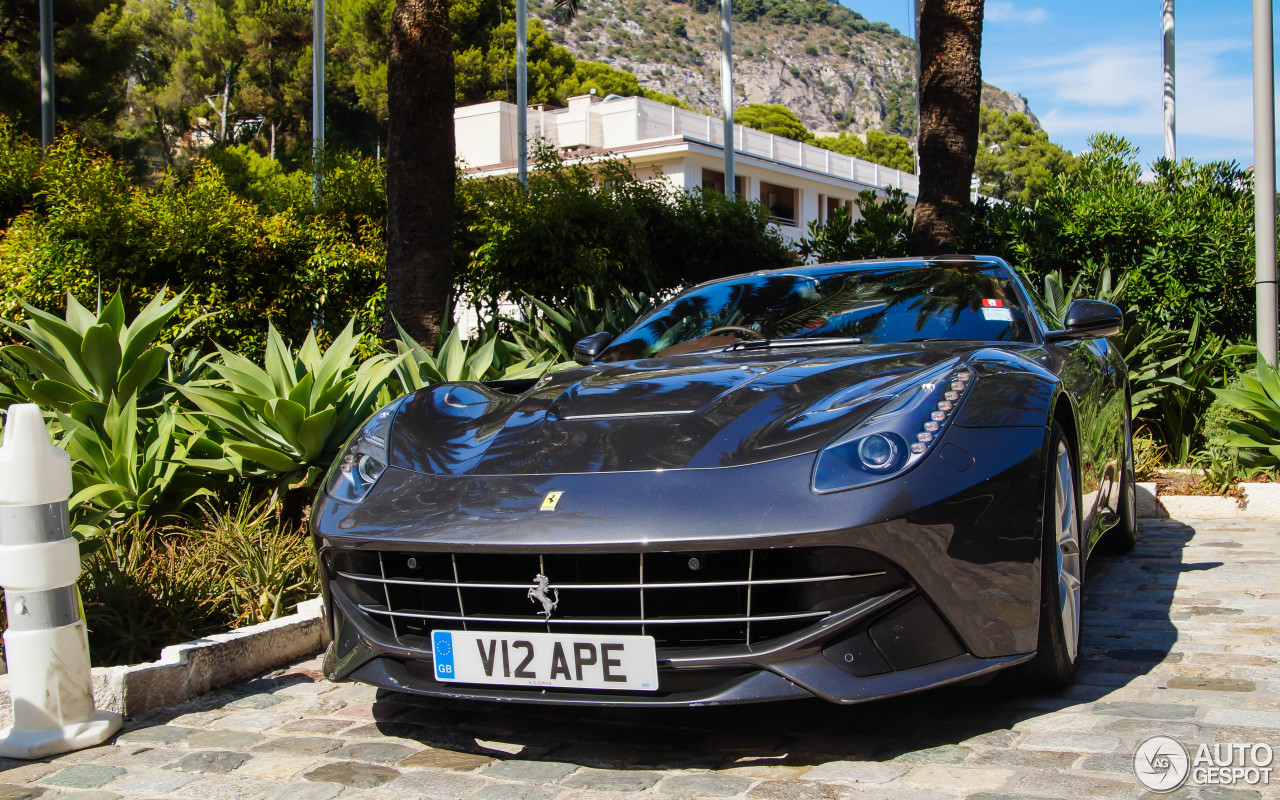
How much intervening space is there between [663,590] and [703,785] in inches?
17.6

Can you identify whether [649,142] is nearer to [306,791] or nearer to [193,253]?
[193,253]

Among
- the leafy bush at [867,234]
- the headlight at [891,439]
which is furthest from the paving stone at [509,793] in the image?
the leafy bush at [867,234]

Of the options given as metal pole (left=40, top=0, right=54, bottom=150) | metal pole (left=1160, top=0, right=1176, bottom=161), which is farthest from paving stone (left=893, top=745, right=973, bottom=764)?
metal pole (left=40, top=0, right=54, bottom=150)

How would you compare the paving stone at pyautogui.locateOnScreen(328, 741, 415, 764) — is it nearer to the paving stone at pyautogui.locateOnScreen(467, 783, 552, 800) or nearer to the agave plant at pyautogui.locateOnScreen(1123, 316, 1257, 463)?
the paving stone at pyautogui.locateOnScreen(467, 783, 552, 800)

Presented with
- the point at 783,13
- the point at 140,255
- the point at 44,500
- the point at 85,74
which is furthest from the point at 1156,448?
the point at 783,13

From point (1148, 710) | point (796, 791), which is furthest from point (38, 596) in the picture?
point (1148, 710)

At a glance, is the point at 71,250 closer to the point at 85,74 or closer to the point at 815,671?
the point at 815,671

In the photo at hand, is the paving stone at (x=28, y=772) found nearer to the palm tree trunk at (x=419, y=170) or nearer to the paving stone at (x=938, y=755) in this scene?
the paving stone at (x=938, y=755)

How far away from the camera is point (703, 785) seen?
2.46 meters

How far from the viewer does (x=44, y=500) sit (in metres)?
2.88

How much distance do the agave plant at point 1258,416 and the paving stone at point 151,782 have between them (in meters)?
6.03

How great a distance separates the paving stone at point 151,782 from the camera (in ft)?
8.46

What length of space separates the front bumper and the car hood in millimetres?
133

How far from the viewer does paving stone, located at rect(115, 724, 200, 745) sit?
299 cm
